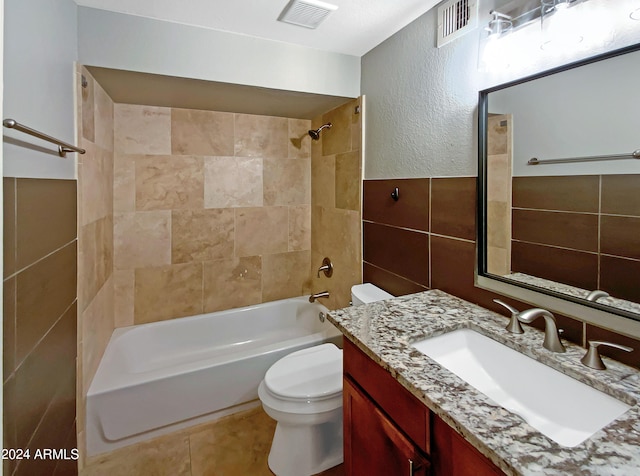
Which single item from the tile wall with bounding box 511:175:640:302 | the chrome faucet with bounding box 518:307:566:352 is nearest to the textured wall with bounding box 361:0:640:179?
the tile wall with bounding box 511:175:640:302

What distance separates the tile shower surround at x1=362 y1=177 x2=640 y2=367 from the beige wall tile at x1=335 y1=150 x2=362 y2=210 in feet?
0.30

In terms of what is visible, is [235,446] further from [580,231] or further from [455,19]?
[455,19]

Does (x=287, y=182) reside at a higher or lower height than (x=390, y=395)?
higher

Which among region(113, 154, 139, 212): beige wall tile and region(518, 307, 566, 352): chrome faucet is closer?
region(518, 307, 566, 352): chrome faucet

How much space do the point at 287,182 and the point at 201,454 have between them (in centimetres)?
205

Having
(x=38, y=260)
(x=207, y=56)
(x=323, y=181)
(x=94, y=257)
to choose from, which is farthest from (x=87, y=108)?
(x=323, y=181)

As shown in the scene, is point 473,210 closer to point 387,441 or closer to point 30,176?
point 387,441

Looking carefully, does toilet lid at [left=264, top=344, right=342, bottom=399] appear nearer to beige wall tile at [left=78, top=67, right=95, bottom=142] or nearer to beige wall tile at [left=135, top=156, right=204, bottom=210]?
beige wall tile at [left=135, top=156, right=204, bottom=210]

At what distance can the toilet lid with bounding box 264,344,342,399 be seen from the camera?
151 centimetres

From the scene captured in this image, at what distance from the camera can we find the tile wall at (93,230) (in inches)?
60.9

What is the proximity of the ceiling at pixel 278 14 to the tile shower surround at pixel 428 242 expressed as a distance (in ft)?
2.74

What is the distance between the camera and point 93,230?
1744 millimetres

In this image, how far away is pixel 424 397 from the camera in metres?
0.74

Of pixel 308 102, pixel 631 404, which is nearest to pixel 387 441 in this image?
pixel 631 404
